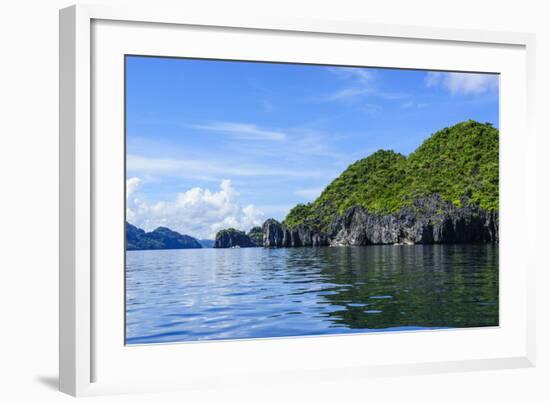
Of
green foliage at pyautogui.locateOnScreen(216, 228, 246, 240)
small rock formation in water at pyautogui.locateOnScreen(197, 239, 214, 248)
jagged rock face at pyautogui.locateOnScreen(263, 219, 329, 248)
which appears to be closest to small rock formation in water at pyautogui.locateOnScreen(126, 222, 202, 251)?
small rock formation in water at pyautogui.locateOnScreen(197, 239, 214, 248)

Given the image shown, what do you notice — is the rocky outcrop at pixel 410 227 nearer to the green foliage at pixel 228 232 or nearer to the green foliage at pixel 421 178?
the green foliage at pixel 421 178

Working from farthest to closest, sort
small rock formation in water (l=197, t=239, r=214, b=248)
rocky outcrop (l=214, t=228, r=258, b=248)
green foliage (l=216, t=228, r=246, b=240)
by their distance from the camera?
rocky outcrop (l=214, t=228, r=258, b=248) < green foliage (l=216, t=228, r=246, b=240) < small rock formation in water (l=197, t=239, r=214, b=248)

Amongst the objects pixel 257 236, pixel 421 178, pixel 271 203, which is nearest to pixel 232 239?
pixel 257 236

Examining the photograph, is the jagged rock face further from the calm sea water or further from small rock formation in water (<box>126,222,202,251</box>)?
small rock formation in water (<box>126,222,202,251</box>)

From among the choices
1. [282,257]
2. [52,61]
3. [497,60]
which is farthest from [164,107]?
[497,60]

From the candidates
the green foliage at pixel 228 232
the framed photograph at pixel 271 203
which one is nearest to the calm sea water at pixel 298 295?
the framed photograph at pixel 271 203

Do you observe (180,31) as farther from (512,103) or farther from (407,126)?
(407,126)
